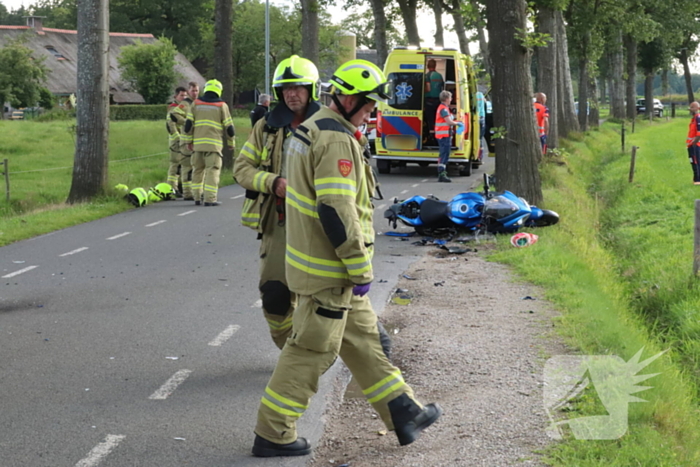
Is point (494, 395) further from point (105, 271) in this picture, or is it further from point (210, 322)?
point (105, 271)

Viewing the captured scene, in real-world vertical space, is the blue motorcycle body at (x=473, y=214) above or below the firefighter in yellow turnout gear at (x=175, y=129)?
below

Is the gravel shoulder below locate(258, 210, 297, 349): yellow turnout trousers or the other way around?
below

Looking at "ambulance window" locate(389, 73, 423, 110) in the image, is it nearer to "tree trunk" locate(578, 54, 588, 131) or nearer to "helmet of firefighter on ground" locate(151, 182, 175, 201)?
"helmet of firefighter on ground" locate(151, 182, 175, 201)

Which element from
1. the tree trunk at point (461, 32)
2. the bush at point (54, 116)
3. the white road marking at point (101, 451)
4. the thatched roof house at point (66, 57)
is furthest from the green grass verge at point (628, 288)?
the thatched roof house at point (66, 57)

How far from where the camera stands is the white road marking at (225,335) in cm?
666

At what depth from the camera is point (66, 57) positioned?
72.8 meters

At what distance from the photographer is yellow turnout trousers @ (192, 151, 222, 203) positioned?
579 inches

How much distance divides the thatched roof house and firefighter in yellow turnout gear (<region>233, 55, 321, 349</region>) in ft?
202

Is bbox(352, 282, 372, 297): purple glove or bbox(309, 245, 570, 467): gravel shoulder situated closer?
bbox(352, 282, 372, 297): purple glove

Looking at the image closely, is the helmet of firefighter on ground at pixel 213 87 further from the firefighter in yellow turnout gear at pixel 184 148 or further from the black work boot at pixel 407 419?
the black work boot at pixel 407 419

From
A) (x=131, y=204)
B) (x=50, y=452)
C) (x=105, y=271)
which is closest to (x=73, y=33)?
(x=131, y=204)

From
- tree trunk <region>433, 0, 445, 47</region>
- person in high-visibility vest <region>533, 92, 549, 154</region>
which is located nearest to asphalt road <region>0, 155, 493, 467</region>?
person in high-visibility vest <region>533, 92, 549, 154</region>

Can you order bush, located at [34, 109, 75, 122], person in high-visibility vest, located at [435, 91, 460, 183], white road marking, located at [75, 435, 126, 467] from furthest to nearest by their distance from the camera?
bush, located at [34, 109, 75, 122]
person in high-visibility vest, located at [435, 91, 460, 183]
white road marking, located at [75, 435, 126, 467]

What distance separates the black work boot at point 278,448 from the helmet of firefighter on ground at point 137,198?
38.2 feet
